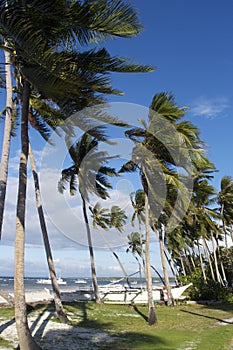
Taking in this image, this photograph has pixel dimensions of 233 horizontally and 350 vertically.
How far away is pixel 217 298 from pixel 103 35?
1907 cm

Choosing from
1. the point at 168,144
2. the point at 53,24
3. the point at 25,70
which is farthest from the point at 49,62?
the point at 168,144

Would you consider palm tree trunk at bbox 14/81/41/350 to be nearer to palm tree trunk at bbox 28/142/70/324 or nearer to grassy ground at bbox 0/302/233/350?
grassy ground at bbox 0/302/233/350

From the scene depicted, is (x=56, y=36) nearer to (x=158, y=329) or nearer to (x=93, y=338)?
(x=93, y=338)

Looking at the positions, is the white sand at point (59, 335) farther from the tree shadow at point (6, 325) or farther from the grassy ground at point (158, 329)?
the grassy ground at point (158, 329)

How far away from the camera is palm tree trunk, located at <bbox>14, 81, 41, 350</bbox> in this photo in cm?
646

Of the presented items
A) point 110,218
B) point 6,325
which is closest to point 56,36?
point 6,325

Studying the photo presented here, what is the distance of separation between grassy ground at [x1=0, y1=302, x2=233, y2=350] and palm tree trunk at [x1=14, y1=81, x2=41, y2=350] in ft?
5.84

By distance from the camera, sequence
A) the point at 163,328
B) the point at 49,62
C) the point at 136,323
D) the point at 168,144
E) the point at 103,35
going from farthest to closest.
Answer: the point at 168,144, the point at 136,323, the point at 163,328, the point at 103,35, the point at 49,62

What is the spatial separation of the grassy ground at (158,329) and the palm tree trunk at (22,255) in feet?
5.84

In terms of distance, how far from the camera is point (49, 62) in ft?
21.7

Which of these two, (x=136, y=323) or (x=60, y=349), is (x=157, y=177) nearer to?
(x=136, y=323)

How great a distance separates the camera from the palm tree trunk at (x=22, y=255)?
6.46 metres

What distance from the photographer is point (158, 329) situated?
10781 millimetres

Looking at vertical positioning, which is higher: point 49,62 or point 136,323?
point 49,62
